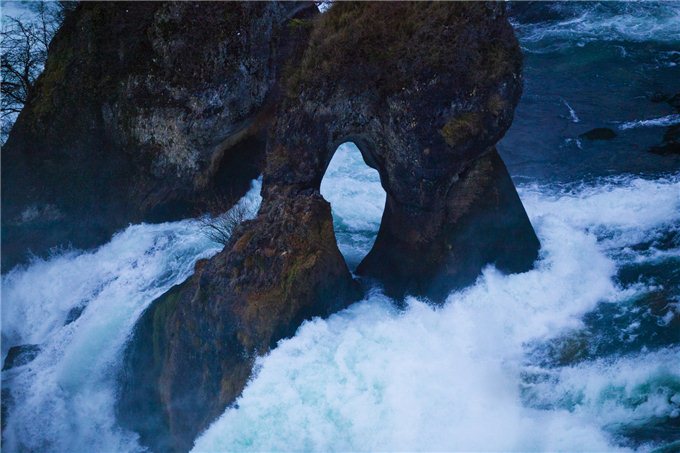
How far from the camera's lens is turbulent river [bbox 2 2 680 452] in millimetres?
17781

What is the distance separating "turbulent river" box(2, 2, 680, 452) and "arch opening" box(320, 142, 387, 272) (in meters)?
0.07

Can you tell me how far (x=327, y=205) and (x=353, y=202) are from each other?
19.9 feet

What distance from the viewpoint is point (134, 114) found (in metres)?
23.1

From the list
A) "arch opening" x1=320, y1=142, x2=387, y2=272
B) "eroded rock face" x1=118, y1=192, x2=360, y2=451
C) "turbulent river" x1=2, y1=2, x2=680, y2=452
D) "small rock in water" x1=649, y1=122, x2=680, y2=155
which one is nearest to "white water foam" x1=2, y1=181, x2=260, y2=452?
"turbulent river" x1=2, y1=2, x2=680, y2=452

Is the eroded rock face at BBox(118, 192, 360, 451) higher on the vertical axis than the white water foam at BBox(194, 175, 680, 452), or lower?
higher

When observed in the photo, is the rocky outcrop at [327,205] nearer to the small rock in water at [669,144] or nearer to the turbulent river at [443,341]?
the turbulent river at [443,341]

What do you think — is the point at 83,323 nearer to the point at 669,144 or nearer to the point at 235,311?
the point at 235,311

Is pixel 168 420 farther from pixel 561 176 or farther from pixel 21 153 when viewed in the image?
pixel 561 176

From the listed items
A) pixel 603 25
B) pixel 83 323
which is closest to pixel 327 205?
pixel 83 323

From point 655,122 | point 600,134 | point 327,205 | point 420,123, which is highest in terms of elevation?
point 420,123

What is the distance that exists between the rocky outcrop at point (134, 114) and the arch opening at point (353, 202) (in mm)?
3873

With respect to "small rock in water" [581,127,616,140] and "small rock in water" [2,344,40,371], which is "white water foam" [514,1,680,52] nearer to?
"small rock in water" [581,127,616,140]

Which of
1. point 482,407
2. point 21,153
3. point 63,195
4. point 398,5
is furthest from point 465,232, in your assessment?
point 21,153

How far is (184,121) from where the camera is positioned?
2292cm
